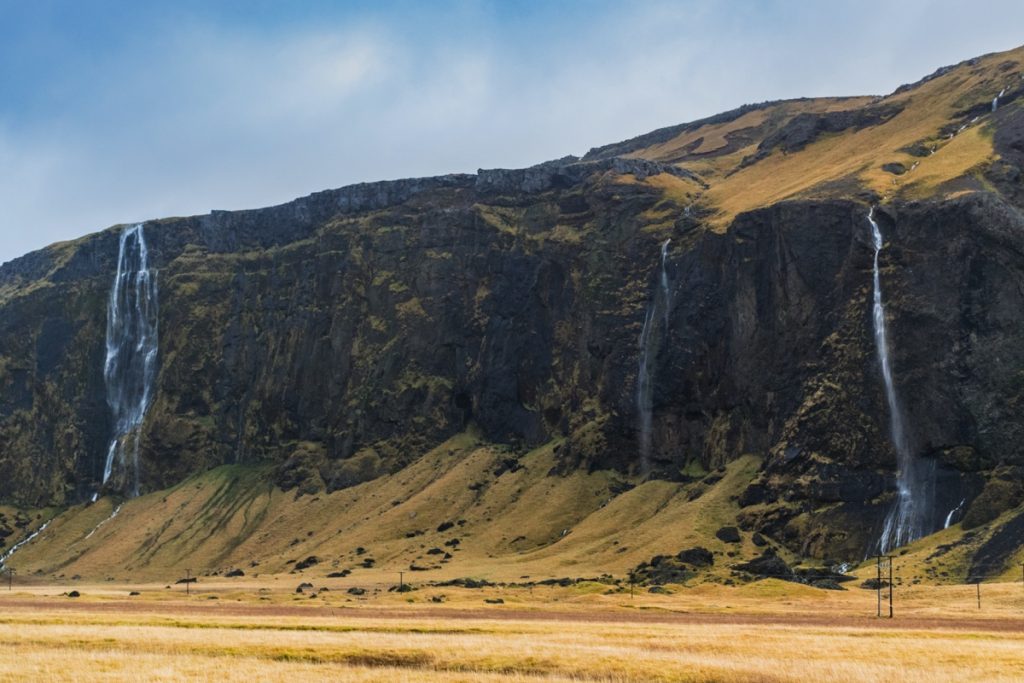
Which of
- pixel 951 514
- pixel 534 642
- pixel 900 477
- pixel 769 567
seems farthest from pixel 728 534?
pixel 534 642

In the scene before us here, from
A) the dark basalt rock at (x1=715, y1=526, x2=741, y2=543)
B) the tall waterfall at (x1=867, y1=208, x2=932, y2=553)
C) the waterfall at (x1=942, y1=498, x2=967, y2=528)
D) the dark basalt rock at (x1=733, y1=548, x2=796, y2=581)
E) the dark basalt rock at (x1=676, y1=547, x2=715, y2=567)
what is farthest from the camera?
the dark basalt rock at (x1=715, y1=526, x2=741, y2=543)

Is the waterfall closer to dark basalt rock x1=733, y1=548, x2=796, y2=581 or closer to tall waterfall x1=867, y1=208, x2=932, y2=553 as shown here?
tall waterfall x1=867, y1=208, x2=932, y2=553

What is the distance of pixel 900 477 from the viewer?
6117 inches

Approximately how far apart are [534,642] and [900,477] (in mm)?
105310

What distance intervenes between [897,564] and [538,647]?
3471 inches

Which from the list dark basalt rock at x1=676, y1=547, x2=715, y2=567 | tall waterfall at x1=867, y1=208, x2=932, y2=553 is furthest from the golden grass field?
dark basalt rock at x1=676, y1=547, x2=715, y2=567

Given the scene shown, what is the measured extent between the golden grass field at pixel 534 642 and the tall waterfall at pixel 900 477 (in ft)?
115

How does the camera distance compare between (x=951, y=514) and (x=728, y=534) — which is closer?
(x=951, y=514)

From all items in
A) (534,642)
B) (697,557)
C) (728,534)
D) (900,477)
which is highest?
(534,642)

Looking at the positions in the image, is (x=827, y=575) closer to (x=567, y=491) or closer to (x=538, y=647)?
(x=567, y=491)

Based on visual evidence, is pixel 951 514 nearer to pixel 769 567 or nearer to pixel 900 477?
pixel 900 477

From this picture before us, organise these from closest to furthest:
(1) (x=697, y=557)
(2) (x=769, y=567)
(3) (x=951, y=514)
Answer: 1. (2) (x=769, y=567)
2. (3) (x=951, y=514)
3. (1) (x=697, y=557)

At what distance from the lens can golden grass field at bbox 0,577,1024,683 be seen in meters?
51.6

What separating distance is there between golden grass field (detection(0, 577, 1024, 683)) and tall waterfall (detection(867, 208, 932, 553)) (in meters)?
35.1
